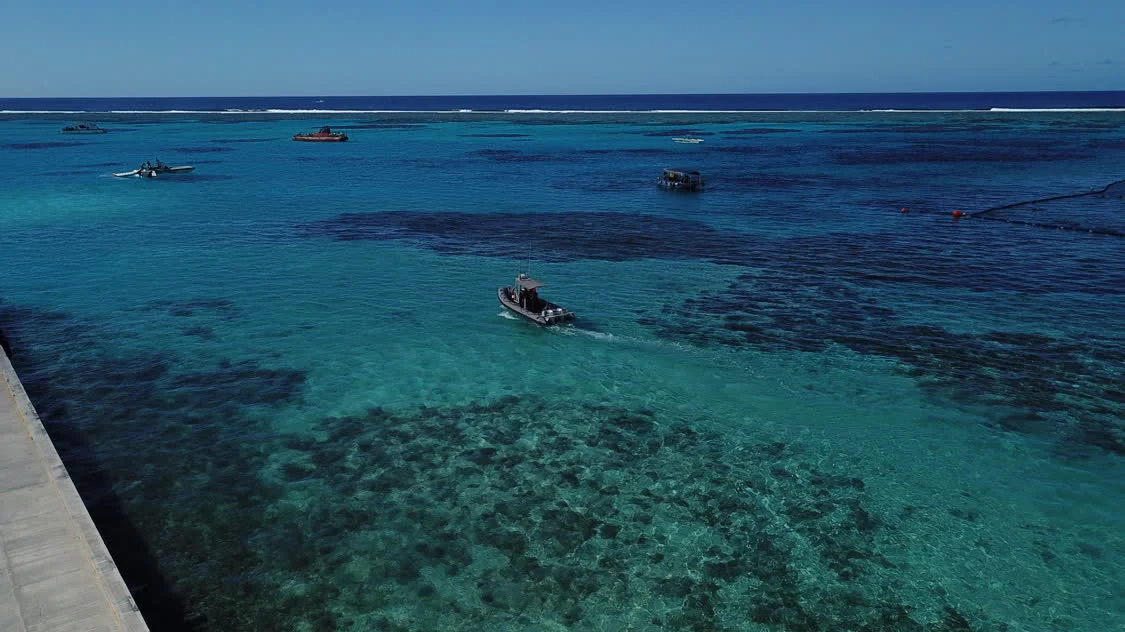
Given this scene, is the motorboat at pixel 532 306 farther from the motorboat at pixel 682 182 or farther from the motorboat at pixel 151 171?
the motorboat at pixel 151 171

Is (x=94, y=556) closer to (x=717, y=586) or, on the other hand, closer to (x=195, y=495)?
(x=195, y=495)

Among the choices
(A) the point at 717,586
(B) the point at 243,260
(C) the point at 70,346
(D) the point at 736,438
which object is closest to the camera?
(A) the point at 717,586

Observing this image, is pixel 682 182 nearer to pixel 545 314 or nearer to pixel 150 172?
pixel 545 314

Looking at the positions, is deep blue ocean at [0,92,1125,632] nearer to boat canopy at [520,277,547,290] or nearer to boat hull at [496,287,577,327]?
boat hull at [496,287,577,327]

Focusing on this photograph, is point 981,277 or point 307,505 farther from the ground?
point 981,277

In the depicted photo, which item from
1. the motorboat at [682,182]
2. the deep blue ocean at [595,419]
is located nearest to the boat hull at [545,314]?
the deep blue ocean at [595,419]

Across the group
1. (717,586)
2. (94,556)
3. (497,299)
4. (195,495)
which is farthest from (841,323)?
(94,556)

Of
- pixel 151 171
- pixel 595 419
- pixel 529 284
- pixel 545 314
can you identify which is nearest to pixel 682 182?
pixel 529 284

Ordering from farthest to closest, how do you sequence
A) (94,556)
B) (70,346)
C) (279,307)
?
(279,307) < (70,346) < (94,556)
